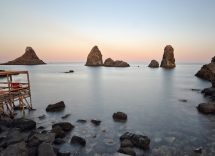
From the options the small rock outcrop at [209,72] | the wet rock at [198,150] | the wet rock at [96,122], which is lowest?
the wet rock at [198,150]

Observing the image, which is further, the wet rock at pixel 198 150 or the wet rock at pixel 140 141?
the wet rock at pixel 140 141

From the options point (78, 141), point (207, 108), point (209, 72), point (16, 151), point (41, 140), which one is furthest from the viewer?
point (209, 72)

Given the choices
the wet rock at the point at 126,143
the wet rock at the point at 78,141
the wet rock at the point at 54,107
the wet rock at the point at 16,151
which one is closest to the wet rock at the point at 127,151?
the wet rock at the point at 126,143

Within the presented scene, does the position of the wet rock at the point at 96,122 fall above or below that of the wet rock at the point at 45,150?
below

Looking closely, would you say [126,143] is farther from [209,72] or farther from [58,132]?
[209,72]

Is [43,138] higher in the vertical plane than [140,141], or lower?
higher

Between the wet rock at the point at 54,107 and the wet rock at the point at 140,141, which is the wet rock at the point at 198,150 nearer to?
the wet rock at the point at 140,141

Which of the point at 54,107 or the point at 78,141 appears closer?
the point at 78,141

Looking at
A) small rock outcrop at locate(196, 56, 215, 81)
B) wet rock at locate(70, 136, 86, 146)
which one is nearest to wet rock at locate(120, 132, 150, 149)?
wet rock at locate(70, 136, 86, 146)

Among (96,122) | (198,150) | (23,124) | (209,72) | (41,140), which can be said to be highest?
(209,72)

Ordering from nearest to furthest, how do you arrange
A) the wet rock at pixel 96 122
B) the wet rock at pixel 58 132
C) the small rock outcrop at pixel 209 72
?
the wet rock at pixel 58 132
the wet rock at pixel 96 122
the small rock outcrop at pixel 209 72

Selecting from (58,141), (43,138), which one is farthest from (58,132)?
(43,138)

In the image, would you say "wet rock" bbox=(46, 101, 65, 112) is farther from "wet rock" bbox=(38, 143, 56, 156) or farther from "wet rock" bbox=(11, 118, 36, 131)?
"wet rock" bbox=(38, 143, 56, 156)

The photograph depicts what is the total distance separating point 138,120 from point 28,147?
14.4m
